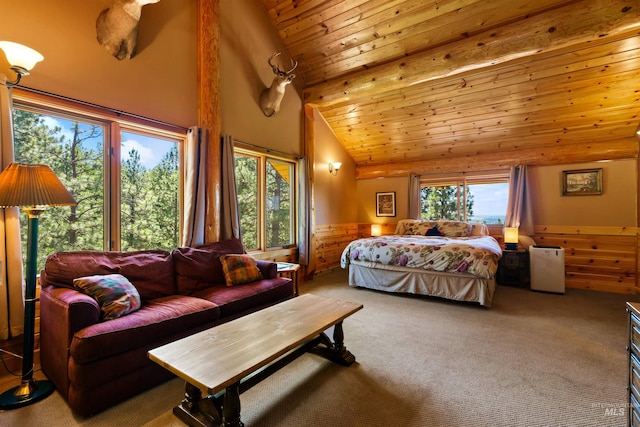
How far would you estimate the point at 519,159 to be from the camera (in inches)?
189

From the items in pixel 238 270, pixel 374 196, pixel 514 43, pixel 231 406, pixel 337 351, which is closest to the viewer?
pixel 231 406

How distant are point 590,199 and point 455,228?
192cm

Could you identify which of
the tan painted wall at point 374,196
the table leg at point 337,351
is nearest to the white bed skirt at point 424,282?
the table leg at point 337,351

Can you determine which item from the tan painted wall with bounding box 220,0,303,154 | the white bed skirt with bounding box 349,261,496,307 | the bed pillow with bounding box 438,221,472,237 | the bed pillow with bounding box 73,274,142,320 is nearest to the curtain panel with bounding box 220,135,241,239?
the tan painted wall with bounding box 220,0,303,154

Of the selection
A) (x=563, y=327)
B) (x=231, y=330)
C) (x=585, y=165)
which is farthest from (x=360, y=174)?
(x=231, y=330)

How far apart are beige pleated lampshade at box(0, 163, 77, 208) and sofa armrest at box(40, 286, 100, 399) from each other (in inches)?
24.4

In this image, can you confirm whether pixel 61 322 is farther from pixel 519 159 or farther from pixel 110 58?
pixel 519 159

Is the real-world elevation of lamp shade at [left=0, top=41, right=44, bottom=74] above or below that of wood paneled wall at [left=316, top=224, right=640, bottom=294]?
above

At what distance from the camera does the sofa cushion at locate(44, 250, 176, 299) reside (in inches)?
81.3

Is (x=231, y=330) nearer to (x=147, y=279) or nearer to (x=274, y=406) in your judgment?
(x=274, y=406)

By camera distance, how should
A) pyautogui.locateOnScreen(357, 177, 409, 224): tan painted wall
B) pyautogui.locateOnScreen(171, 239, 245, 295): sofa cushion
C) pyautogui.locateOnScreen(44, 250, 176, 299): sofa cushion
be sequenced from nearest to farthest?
pyautogui.locateOnScreen(44, 250, 176, 299): sofa cushion, pyautogui.locateOnScreen(171, 239, 245, 295): sofa cushion, pyautogui.locateOnScreen(357, 177, 409, 224): tan painted wall

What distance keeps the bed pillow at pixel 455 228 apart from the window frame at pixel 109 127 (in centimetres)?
448

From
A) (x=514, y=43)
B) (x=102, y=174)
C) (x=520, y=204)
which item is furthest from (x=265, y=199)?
(x=520, y=204)

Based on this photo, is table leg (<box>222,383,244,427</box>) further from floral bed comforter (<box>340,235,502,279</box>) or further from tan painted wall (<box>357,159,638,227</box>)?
tan painted wall (<box>357,159,638,227</box>)
